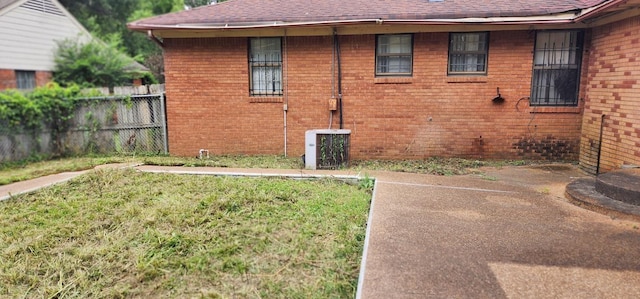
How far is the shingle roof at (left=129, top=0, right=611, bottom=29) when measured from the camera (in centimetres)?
812

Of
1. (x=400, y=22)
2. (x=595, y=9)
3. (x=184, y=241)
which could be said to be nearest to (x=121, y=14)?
(x=400, y=22)

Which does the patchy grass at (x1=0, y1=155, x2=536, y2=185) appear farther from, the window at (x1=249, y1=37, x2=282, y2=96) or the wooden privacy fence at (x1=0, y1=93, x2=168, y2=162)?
the window at (x1=249, y1=37, x2=282, y2=96)

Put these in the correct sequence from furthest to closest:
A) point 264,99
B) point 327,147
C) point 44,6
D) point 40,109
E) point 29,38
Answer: point 44,6 < point 29,38 < point 40,109 < point 264,99 < point 327,147

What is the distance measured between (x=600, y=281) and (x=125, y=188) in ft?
19.5

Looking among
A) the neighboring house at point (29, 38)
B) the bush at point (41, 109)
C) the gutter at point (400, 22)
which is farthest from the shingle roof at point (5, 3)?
the gutter at point (400, 22)

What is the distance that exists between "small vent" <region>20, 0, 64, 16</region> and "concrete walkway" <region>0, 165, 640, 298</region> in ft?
42.2

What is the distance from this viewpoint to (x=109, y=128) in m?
10.4

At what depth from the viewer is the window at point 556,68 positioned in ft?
27.9

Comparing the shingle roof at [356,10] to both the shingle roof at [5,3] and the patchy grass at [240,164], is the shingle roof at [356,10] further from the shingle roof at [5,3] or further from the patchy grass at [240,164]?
the shingle roof at [5,3]

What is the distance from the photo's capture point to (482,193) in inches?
238

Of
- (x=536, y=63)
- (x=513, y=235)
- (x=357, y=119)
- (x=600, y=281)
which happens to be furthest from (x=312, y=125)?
(x=600, y=281)

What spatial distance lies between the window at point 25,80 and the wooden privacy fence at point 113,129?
7.55 m

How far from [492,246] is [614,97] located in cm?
498

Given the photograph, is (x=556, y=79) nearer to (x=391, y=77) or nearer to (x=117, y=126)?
(x=391, y=77)
